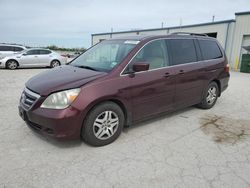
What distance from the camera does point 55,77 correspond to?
334cm

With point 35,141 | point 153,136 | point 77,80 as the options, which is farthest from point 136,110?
point 35,141

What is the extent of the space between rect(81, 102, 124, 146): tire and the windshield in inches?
25.6

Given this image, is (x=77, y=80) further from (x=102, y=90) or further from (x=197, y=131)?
(x=197, y=131)

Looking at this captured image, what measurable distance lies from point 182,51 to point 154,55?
85 cm

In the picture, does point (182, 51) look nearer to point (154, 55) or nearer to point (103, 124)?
point (154, 55)

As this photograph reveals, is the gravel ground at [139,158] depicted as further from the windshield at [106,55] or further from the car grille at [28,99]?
the windshield at [106,55]

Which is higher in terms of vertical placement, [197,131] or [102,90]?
[102,90]

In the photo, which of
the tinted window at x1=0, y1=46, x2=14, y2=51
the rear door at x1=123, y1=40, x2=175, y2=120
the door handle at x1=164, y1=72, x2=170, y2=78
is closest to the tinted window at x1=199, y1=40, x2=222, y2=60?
the rear door at x1=123, y1=40, x2=175, y2=120

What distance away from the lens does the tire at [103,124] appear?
302cm

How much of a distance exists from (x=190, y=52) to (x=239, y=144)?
2101 millimetres

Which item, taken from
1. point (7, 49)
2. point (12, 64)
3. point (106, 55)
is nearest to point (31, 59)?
point (12, 64)

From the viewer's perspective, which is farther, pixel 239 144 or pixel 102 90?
pixel 239 144

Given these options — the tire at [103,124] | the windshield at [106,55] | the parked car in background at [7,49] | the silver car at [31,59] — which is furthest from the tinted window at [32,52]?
the tire at [103,124]

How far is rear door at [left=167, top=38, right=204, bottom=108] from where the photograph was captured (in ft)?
13.5
